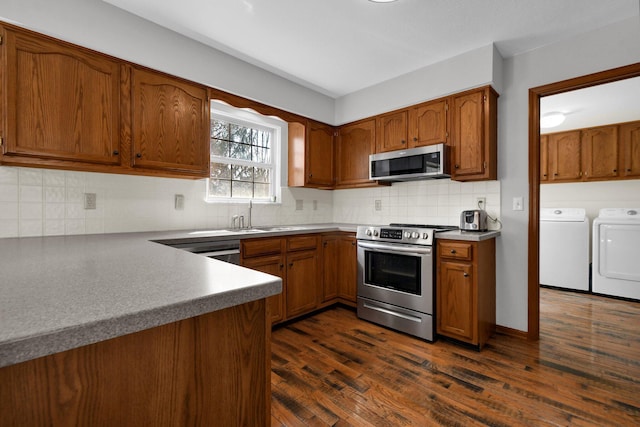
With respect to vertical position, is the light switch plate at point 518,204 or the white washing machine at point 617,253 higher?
the light switch plate at point 518,204

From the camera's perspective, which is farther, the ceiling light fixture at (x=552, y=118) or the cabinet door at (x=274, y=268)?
the ceiling light fixture at (x=552, y=118)

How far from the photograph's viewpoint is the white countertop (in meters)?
0.46

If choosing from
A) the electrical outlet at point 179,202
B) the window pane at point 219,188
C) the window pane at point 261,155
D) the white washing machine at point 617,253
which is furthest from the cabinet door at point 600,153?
the electrical outlet at point 179,202

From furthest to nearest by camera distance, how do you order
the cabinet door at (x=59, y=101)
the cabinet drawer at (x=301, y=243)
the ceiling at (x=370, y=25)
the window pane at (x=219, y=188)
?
the window pane at (x=219, y=188) < the cabinet drawer at (x=301, y=243) < the ceiling at (x=370, y=25) < the cabinet door at (x=59, y=101)

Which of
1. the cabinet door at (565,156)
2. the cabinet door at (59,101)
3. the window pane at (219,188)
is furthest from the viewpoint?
the cabinet door at (565,156)

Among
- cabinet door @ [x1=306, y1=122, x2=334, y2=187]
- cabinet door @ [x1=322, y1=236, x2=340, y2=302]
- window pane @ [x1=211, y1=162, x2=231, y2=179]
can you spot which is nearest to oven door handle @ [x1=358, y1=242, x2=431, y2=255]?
cabinet door @ [x1=322, y1=236, x2=340, y2=302]

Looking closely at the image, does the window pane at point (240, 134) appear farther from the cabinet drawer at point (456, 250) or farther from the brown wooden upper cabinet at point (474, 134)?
the cabinet drawer at point (456, 250)

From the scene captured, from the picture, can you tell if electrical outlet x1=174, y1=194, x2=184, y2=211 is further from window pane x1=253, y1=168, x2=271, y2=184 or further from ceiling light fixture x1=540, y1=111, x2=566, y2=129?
ceiling light fixture x1=540, y1=111, x2=566, y2=129

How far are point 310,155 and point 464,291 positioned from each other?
2127 millimetres

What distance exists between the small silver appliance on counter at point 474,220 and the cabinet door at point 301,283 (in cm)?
145

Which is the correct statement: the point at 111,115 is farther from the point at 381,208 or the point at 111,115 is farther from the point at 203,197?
the point at 381,208

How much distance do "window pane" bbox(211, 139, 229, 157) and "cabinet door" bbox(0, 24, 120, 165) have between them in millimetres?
965

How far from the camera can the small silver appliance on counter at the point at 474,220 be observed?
266 centimetres

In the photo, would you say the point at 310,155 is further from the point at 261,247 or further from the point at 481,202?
the point at 481,202
